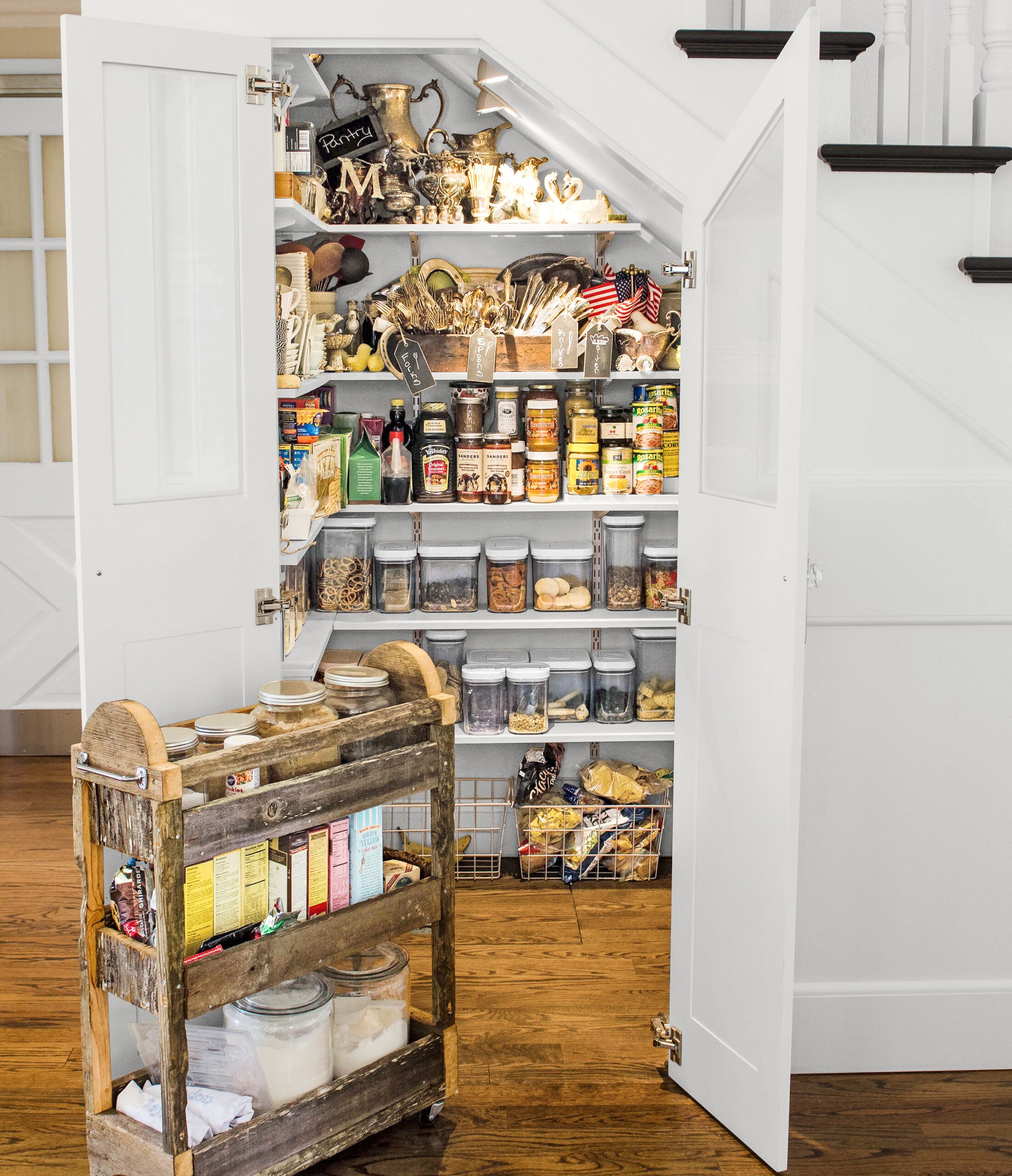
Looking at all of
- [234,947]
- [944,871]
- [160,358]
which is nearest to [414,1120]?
[234,947]

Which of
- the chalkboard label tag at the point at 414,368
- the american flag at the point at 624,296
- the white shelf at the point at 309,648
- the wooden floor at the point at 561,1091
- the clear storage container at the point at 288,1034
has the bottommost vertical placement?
the wooden floor at the point at 561,1091

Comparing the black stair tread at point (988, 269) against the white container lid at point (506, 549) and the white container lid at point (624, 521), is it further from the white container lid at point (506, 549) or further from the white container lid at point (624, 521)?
the white container lid at point (506, 549)

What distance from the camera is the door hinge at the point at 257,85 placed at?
7.05 ft

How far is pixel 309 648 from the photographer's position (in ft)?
9.45

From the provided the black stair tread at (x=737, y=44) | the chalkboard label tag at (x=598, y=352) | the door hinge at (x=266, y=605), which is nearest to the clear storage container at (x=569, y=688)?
the chalkboard label tag at (x=598, y=352)

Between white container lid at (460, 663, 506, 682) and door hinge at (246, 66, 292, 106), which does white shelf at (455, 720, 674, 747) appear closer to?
white container lid at (460, 663, 506, 682)

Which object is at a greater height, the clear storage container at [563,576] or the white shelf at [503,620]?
the clear storage container at [563,576]

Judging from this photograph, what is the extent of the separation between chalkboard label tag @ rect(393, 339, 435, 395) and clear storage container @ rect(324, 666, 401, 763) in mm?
1128

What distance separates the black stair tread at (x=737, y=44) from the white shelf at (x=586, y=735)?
1.75 m

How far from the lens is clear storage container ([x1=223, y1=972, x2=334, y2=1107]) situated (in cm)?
197

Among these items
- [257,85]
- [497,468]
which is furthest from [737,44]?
[497,468]

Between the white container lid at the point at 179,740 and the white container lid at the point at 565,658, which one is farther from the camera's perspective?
the white container lid at the point at 565,658

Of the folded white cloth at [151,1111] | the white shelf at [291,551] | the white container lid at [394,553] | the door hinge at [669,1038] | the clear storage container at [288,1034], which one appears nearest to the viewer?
the folded white cloth at [151,1111]

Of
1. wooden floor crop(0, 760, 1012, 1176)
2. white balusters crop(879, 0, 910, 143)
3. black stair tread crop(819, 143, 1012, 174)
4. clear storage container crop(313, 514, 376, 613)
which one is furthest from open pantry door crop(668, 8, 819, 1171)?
clear storage container crop(313, 514, 376, 613)
